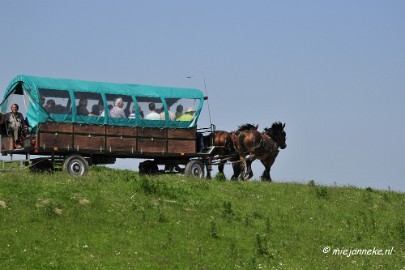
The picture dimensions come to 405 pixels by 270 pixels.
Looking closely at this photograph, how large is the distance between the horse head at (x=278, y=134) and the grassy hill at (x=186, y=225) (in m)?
7.70

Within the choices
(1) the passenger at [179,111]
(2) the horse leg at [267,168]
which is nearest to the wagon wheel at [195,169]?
(1) the passenger at [179,111]

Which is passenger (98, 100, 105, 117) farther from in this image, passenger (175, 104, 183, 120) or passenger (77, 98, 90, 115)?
passenger (175, 104, 183, 120)

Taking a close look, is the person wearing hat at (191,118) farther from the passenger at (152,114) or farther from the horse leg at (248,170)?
the horse leg at (248,170)

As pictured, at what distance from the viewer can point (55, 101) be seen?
29.3 m

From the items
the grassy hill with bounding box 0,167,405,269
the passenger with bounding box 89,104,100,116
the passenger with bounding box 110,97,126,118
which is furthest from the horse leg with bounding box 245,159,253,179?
the passenger with bounding box 89,104,100,116

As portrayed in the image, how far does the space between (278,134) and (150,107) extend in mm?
8314

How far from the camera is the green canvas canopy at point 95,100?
95.0 ft

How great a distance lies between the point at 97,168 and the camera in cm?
3459

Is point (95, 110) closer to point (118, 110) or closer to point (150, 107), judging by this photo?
point (118, 110)

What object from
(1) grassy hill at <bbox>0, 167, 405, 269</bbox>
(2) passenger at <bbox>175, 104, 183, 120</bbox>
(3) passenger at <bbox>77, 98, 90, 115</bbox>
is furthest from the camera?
(2) passenger at <bbox>175, 104, 183, 120</bbox>

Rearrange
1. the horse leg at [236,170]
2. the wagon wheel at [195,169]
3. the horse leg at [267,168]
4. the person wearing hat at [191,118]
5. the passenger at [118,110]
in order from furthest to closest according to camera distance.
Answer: the horse leg at [267,168]
the horse leg at [236,170]
the wagon wheel at [195,169]
the person wearing hat at [191,118]
the passenger at [118,110]

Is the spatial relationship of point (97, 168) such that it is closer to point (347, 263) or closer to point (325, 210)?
point (325, 210)

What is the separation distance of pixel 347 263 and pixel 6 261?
8.98 m

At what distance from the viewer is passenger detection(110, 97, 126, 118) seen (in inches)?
1202
